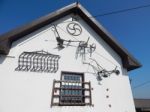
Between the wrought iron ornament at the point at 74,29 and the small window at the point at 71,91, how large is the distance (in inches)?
78.9

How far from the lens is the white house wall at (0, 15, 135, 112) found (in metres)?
5.71

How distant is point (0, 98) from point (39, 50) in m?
2.34

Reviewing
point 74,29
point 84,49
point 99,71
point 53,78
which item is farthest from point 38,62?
point 99,71

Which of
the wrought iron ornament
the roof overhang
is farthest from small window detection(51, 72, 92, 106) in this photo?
the roof overhang

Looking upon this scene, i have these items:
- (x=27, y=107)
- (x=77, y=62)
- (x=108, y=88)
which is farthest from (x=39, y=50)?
(x=108, y=88)

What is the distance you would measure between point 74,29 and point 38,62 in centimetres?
248

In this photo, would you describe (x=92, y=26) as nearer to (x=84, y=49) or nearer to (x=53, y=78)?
(x=84, y=49)

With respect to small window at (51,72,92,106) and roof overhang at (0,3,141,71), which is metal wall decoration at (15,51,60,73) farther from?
roof overhang at (0,3,141,71)

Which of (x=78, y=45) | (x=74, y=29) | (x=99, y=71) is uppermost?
(x=74, y=29)

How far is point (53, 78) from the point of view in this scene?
6395mm

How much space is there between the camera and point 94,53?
7.58m

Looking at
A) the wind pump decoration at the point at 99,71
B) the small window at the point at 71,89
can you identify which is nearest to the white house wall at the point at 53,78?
the wind pump decoration at the point at 99,71

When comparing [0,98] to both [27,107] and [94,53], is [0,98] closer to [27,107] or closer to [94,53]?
[27,107]

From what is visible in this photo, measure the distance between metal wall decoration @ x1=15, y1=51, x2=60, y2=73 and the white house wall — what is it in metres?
0.17
